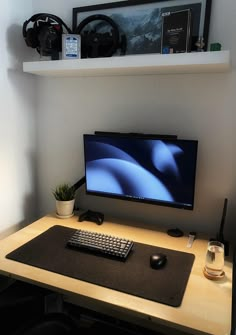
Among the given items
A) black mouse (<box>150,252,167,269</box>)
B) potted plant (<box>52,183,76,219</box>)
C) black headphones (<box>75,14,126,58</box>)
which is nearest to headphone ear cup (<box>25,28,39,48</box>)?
black headphones (<box>75,14,126,58</box>)

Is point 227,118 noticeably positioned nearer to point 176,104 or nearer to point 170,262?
point 176,104

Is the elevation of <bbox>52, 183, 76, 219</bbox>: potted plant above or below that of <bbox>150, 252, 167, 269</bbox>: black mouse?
above

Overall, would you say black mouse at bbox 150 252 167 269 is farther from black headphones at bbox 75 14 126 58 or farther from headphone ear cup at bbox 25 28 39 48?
headphone ear cup at bbox 25 28 39 48

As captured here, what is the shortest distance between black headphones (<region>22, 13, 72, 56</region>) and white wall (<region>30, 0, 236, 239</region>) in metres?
0.15

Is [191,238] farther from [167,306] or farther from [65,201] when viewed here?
[65,201]

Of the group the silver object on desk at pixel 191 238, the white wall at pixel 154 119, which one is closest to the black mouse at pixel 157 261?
the silver object on desk at pixel 191 238

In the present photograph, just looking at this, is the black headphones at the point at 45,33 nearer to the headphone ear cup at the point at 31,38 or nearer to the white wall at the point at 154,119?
the headphone ear cup at the point at 31,38

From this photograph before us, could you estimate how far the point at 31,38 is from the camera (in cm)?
156

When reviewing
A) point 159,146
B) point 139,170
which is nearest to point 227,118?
point 159,146

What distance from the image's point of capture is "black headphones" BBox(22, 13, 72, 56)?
151 centimetres

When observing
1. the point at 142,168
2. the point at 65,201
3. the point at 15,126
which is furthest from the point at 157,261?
the point at 15,126

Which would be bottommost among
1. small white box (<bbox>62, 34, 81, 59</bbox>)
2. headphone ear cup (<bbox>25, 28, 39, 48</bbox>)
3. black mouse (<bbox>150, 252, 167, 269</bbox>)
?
black mouse (<bbox>150, 252, 167, 269</bbox>)

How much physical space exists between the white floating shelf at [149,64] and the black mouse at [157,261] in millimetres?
850

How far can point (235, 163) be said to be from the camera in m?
1.44
